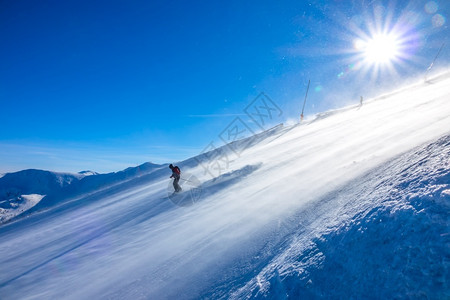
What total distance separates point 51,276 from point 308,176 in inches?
393

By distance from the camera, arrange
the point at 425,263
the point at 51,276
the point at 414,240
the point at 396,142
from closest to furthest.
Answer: the point at 425,263 < the point at 414,240 < the point at 51,276 < the point at 396,142

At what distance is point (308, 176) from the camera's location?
25.2ft

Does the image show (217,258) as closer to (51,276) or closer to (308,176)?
(308,176)

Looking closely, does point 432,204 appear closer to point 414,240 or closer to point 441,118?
point 414,240

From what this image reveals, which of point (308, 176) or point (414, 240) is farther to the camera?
point (308, 176)

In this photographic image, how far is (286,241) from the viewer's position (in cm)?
434

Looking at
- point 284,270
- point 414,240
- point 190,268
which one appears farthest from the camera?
point 190,268

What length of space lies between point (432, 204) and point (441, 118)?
28.1 ft

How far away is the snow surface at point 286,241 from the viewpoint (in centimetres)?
236

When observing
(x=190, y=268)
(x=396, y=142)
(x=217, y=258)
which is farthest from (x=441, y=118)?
(x=190, y=268)

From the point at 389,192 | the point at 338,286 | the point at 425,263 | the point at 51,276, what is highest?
the point at 389,192

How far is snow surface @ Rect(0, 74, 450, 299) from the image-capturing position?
2363 millimetres

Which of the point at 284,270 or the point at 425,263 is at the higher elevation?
the point at 425,263

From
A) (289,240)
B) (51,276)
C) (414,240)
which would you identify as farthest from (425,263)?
(51,276)
